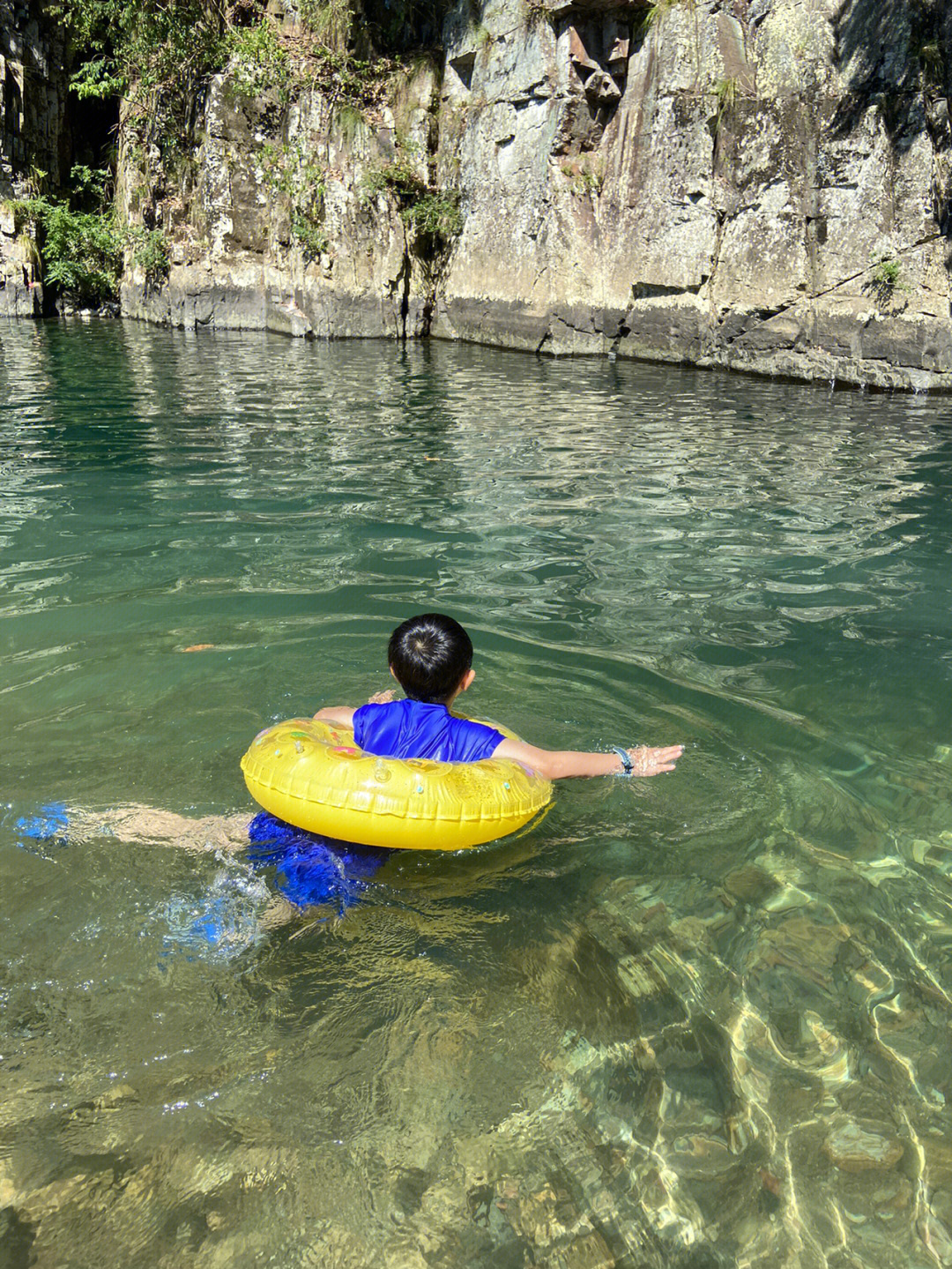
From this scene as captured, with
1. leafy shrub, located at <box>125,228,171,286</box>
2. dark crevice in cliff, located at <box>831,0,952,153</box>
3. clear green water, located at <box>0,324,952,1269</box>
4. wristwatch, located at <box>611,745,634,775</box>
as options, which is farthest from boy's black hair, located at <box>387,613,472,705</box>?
leafy shrub, located at <box>125,228,171,286</box>

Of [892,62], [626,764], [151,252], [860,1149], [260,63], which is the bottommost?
[860,1149]

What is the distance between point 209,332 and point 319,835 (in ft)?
66.2

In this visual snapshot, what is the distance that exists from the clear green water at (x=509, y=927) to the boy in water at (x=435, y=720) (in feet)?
0.84

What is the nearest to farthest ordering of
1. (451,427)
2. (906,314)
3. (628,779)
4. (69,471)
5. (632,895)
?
1. (632,895)
2. (628,779)
3. (69,471)
4. (451,427)
5. (906,314)

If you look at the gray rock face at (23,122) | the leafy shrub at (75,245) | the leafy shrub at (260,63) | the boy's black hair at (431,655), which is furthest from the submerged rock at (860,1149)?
the gray rock face at (23,122)

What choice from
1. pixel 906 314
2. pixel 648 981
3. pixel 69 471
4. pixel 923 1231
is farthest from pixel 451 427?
pixel 923 1231

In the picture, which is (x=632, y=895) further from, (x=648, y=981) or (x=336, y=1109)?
(x=336, y=1109)

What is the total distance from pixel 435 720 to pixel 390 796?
1.40 feet

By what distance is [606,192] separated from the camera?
1616 centimetres

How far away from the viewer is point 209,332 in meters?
21.0

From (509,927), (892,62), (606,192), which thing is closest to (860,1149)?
(509,927)

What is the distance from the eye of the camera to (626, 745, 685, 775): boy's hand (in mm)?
3357

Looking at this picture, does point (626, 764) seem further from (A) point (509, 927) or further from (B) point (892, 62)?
(B) point (892, 62)

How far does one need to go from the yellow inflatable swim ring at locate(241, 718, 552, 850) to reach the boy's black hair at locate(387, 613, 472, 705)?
0.88ft
